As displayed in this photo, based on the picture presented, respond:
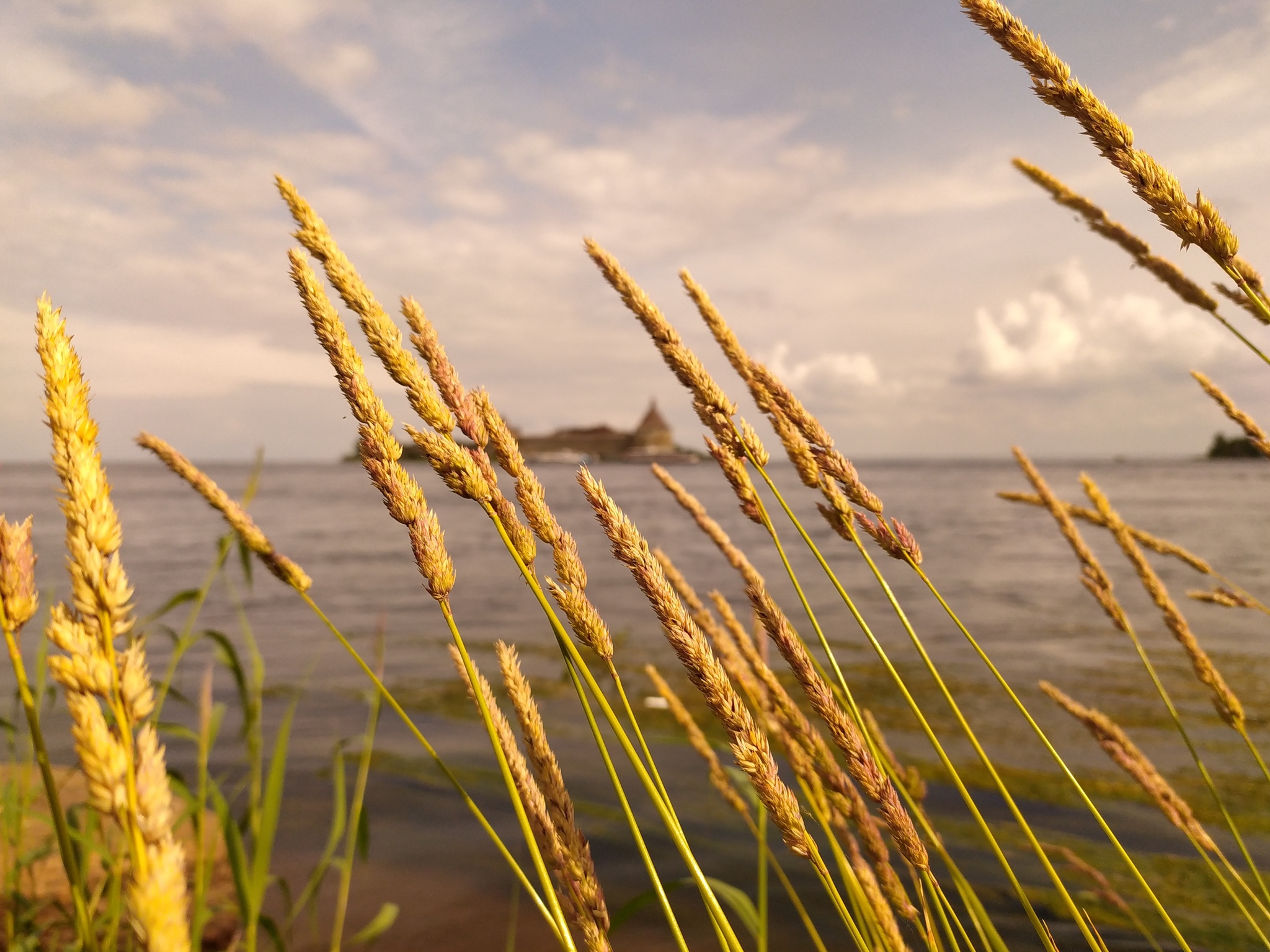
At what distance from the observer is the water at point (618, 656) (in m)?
3.87

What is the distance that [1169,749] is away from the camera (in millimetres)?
5266

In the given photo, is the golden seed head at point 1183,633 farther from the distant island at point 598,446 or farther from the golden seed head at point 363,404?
the distant island at point 598,446

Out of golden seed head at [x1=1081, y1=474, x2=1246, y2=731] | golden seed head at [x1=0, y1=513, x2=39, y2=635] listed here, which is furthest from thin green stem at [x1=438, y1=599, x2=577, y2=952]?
golden seed head at [x1=1081, y1=474, x2=1246, y2=731]

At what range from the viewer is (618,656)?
822 centimetres

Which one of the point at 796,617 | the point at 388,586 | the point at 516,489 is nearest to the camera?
the point at 516,489

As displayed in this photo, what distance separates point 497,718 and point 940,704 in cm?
623

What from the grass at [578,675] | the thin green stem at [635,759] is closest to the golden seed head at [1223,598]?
the grass at [578,675]

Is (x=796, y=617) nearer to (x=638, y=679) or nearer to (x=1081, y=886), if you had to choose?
(x=638, y=679)

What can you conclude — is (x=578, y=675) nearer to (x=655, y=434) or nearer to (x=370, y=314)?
(x=370, y=314)

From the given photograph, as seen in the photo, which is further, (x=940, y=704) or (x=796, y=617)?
(x=796, y=617)

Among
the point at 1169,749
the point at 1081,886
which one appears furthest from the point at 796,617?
the point at 1081,886

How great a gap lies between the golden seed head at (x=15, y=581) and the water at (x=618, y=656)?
126 inches

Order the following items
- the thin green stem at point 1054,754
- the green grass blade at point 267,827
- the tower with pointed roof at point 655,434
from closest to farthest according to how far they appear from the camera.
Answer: the thin green stem at point 1054,754, the green grass blade at point 267,827, the tower with pointed roof at point 655,434

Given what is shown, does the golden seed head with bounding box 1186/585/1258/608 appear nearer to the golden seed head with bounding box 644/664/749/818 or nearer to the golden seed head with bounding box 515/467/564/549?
the golden seed head with bounding box 644/664/749/818
